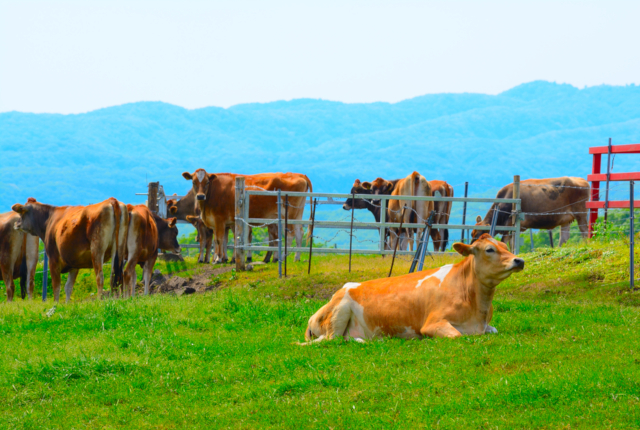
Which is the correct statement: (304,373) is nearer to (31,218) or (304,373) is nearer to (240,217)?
(240,217)

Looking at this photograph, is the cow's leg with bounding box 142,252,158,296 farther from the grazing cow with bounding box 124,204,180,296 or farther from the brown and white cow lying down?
the brown and white cow lying down

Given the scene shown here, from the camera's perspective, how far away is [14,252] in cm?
1733

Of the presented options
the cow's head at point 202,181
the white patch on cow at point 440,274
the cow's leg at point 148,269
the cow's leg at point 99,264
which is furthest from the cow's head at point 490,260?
the cow's head at point 202,181

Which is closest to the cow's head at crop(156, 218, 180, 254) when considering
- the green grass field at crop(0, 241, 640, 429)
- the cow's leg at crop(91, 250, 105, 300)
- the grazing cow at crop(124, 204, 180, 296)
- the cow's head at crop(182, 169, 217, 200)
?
the cow's head at crop(182, 169, 217, 200)

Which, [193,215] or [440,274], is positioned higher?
[440,274]

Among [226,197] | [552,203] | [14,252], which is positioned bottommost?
[14,252]

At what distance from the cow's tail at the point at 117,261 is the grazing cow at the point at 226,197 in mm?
4098

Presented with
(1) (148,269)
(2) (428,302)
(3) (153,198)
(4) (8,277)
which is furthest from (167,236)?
(2) (428,302)

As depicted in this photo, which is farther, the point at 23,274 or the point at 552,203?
the point at 552,203

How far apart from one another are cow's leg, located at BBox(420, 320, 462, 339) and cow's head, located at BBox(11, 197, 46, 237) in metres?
12.0

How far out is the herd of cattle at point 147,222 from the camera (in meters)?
14.4

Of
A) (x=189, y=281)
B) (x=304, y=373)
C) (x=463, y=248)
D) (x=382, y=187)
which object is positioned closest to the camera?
(x=304, y=373)

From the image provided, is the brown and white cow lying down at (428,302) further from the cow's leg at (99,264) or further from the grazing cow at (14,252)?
the grazing cow at (14,252)

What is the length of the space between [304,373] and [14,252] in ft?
45.3
